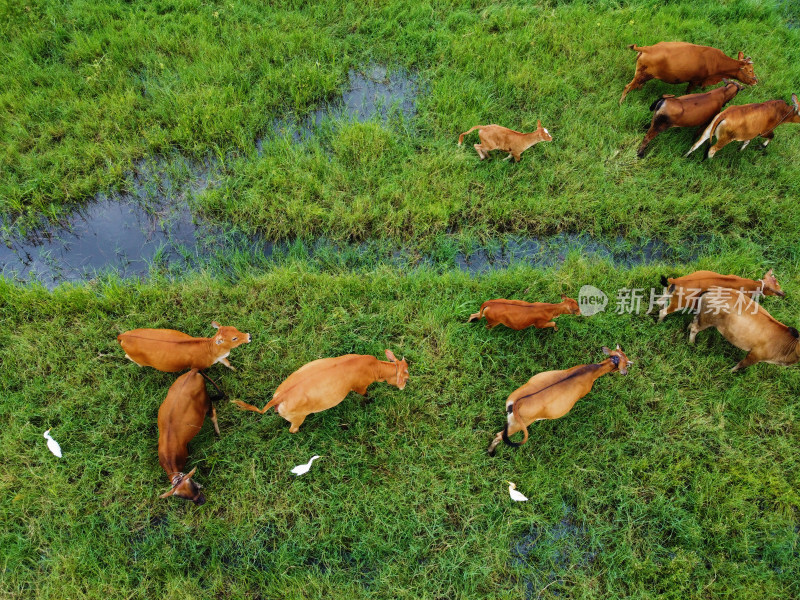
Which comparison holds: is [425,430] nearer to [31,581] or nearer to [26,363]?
[31,581]

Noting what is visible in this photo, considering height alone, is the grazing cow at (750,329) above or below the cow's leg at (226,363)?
below

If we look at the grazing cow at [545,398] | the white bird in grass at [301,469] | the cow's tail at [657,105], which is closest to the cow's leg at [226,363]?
the white bird in grass at [301,469]

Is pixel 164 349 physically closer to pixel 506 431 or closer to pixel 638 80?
pixel 506 431

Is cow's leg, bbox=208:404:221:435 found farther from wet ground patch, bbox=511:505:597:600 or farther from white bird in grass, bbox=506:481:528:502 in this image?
wet ground patch, bbox=511:505:597:600

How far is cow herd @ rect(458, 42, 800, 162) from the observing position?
208 inches

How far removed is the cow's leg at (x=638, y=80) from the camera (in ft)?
19.2

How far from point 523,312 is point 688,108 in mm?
3415

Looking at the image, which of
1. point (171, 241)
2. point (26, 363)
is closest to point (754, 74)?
point (171, 241)

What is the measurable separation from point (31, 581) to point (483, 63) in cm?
700

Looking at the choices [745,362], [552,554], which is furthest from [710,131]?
[552,554]

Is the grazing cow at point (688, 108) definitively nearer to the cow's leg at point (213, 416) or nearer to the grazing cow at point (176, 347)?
the grazing cow at point (176, 347)

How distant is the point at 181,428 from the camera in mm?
3592

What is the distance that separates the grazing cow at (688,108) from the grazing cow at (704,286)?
6.72ft

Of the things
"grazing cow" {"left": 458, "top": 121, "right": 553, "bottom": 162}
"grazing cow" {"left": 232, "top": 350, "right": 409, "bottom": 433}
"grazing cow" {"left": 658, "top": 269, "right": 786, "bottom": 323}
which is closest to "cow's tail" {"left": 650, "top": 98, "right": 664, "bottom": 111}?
"grazing cow" {"left": 458, "top": 121, "right": 553, "bottom": 162}
